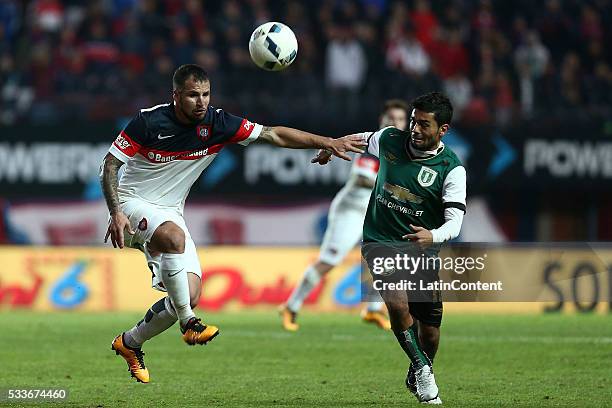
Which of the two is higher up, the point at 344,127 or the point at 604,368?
the point at 344,127

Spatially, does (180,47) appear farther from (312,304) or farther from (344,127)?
(312,304)

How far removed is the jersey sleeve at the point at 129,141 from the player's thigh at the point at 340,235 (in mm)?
5534

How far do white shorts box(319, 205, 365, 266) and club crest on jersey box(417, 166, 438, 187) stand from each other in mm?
5539

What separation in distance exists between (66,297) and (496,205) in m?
7.94

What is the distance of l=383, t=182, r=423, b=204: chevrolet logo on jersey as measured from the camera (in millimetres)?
8234

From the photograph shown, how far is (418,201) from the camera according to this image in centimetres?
823

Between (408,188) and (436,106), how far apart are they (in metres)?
0.58

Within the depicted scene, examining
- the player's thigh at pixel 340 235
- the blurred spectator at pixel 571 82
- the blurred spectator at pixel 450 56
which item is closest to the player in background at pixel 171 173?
the player's thigh at pixel 340 235

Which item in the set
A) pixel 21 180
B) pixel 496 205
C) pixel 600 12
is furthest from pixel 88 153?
pixel 600 12

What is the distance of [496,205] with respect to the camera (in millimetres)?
20812

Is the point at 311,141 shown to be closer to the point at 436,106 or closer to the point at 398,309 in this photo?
the point at 436,106

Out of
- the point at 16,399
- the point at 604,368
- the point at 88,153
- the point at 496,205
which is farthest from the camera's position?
the point at 496,205

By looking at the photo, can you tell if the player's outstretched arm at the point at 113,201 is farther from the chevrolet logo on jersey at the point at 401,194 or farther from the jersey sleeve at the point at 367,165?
the jersey sleeve at the point at 367,165

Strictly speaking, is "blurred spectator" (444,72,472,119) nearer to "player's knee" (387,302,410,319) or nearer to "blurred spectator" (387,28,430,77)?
"blurred spectator" (387,28,430,77)
